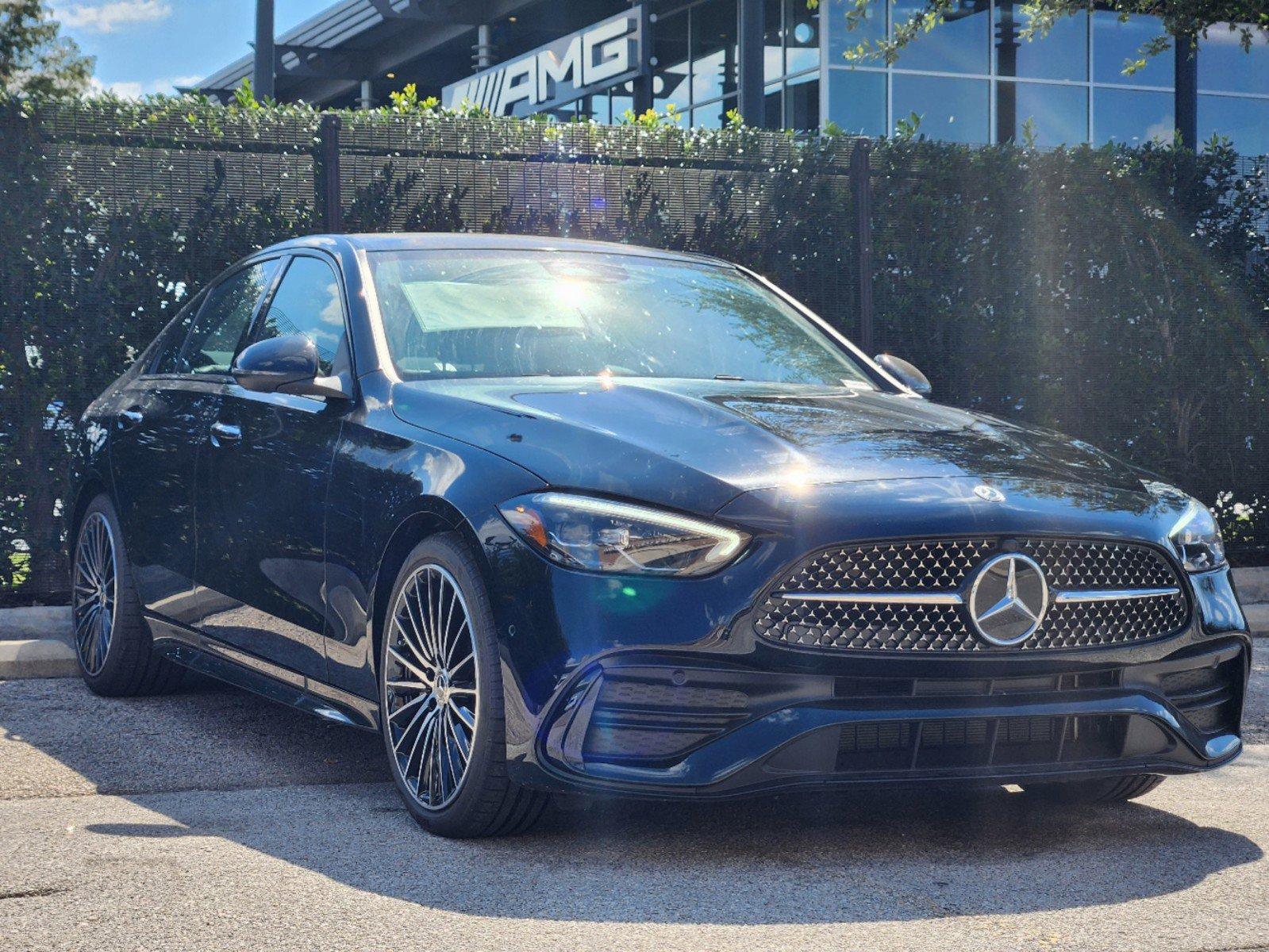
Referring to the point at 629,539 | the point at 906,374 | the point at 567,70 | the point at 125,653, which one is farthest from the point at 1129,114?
the point at 629,539

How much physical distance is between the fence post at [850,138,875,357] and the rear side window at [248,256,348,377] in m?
4.56

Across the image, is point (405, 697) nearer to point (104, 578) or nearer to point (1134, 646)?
point (1134, 646)

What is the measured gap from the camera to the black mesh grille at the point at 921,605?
4.02 meters

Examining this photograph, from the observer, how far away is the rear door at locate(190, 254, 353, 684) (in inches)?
201

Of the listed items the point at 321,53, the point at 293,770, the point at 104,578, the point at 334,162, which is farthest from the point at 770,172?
the point at 321,53

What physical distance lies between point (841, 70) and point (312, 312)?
68.1 feet

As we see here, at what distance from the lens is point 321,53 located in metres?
35.7

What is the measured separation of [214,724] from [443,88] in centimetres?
3225

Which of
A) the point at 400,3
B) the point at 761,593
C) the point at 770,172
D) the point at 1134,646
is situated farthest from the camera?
the point at 400,3

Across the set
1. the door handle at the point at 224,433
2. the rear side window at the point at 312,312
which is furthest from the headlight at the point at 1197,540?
the door handle at the point at 224,433

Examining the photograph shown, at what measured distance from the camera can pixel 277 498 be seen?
208 inches

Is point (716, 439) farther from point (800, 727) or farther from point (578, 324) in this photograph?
point (578, 324)

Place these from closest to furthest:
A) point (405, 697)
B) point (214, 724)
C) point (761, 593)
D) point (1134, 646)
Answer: point (761, 593) → point (1134, 646) → point (405, 697) → point (214, 724)

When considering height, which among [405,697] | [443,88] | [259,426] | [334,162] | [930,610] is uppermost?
[443,88]
